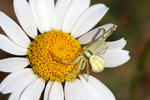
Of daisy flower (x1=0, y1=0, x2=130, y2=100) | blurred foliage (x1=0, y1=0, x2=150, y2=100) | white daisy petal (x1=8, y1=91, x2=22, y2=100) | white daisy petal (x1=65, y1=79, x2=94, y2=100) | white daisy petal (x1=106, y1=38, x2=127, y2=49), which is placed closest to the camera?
white daisy petal (x1=8, y1=91, x2=22, y2=100)

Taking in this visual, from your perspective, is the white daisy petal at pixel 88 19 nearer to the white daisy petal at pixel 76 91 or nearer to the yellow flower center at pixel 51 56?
the yellow flower center at pixel 51 56

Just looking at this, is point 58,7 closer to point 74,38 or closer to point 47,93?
point 74,38


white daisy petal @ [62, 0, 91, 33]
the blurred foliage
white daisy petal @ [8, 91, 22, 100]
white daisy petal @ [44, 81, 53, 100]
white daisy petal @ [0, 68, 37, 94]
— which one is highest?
white daisy petal @ [62, 0, 91, 33]

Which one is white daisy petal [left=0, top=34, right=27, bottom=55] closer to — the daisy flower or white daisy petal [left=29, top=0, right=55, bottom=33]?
the daisy flower

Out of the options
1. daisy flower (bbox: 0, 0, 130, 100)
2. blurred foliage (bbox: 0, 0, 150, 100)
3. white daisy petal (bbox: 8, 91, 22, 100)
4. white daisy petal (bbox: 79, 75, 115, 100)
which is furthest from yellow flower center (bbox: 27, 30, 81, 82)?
blurred foliage (bbox: 0, 0, 150, 100)

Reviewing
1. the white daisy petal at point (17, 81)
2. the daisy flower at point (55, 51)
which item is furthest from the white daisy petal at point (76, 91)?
the white daisy petal at point (17, 81)

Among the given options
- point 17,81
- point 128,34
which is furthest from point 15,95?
point 128,34

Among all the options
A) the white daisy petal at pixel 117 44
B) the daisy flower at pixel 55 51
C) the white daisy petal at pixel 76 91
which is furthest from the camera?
→ the white daisy petal at pixel 117 44
